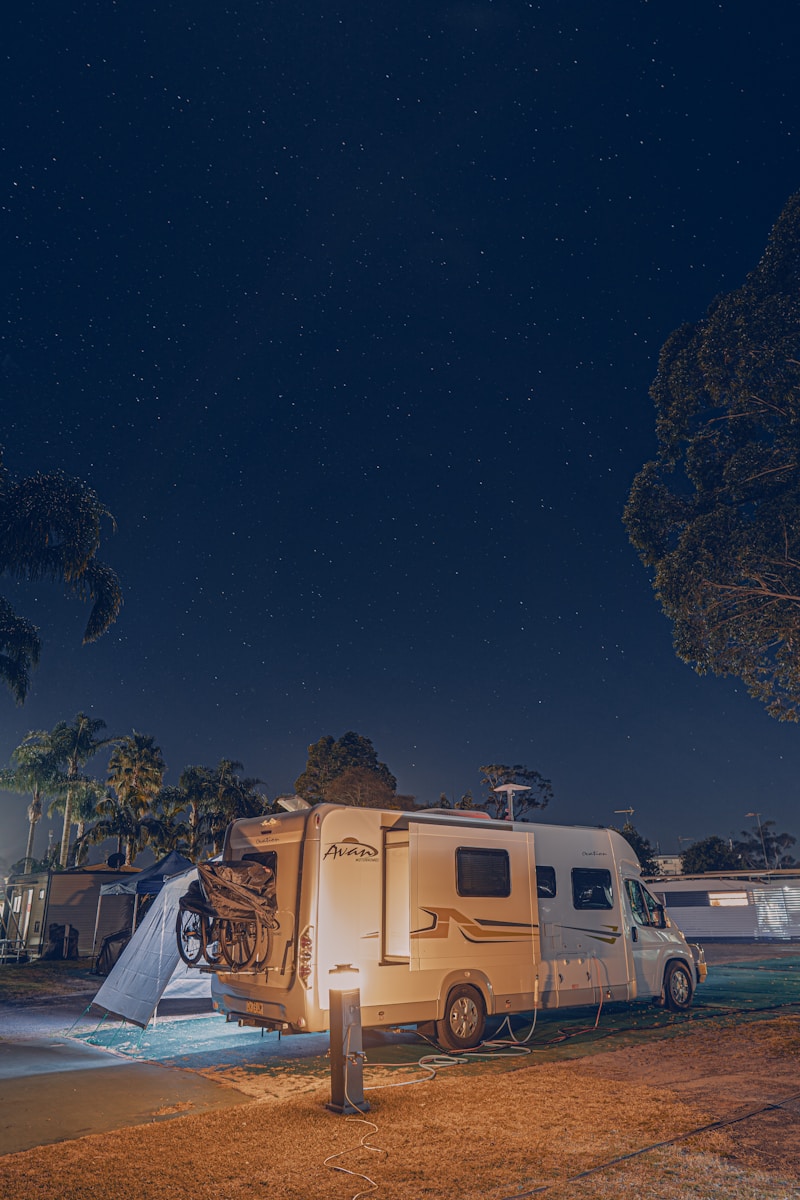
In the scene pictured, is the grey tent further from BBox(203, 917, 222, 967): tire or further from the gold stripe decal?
the gold stripe decal

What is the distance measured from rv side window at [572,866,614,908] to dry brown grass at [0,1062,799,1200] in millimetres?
3949

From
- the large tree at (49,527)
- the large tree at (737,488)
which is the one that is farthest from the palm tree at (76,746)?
the large tree at (737,488)

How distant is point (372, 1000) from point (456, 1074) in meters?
1.16

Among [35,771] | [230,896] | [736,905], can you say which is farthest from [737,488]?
[35,771]

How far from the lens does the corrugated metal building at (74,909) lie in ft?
88.9

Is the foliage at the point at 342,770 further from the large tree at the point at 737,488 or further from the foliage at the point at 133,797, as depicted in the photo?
the large tree at the point at 737,488

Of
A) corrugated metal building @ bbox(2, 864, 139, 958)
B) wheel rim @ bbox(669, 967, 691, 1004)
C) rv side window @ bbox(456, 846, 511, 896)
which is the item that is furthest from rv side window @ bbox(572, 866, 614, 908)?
corrugated metal building @ bbox(2, 864, 139, 958)

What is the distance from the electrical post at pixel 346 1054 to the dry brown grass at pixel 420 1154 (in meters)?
0.19

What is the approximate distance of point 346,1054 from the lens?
7336mm

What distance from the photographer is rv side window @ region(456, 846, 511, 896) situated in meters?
10.4

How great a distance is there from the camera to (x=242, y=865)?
9430mm

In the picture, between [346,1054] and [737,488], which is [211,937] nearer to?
[346,1054]

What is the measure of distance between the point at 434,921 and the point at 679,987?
579 cm

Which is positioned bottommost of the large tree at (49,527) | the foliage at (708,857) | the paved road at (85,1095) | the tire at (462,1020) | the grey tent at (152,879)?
the paved road at (85,1095)
